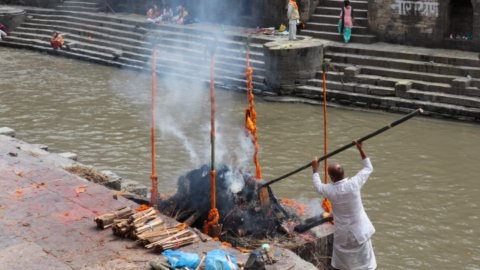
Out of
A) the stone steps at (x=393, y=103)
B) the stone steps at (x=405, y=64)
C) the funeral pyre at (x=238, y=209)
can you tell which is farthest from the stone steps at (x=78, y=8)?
the funeral pyre at (x=238, y=209)

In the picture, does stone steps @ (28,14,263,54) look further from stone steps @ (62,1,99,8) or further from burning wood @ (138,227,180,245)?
burning wood @ (138,227,180,245)

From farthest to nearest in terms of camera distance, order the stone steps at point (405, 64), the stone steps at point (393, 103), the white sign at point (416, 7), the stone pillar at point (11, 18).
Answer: the stone pillar at point (11, 18), the white sign at point (416, 7), the stone steps at point (405, 64), the stone steps at point (393, 103)

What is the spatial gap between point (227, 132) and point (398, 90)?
486 centimetres

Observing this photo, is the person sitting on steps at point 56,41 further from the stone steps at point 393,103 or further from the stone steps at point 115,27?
the stone steps at point 393,103

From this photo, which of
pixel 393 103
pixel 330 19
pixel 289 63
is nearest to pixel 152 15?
pixel 330 19

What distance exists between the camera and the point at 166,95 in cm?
1507

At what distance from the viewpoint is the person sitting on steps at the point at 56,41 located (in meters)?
21.1

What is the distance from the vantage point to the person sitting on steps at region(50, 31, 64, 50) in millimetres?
21078

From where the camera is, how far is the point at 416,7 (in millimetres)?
15430

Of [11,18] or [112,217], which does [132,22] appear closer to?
[11,18]

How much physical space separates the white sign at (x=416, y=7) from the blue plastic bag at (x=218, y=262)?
12834 millimetres

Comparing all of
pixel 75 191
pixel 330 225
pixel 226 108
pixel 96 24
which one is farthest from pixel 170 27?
pixel 330 225

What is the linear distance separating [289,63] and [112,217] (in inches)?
390

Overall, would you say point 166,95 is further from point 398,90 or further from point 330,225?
point 330,225
